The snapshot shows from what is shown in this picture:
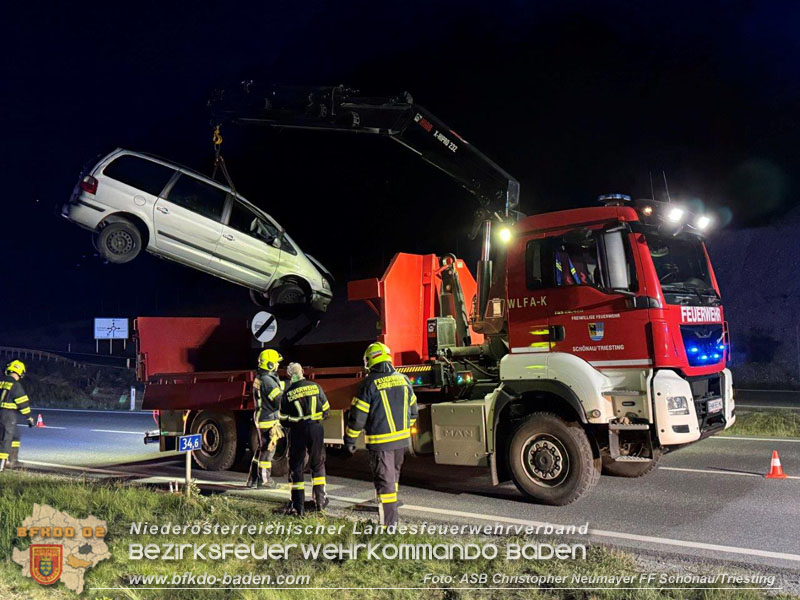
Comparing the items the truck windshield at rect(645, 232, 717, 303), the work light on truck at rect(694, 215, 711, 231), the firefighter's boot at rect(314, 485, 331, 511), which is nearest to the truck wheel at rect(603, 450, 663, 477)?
the truck windshield at rect(645, 232, 717, 303)

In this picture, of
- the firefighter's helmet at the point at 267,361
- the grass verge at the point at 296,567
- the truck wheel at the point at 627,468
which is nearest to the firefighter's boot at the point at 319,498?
the grass verge at the point at 296,567

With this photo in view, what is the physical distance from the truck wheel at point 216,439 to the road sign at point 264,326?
1200 mm

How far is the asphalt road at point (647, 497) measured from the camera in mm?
5707

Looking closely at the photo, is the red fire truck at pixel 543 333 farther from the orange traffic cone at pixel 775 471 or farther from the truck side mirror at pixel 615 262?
the orange traffic cone at pixel 775 471

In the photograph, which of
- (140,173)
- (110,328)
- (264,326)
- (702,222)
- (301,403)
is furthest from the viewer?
(110,328)

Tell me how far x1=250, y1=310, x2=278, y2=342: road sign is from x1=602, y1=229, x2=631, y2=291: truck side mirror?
5.07 metres

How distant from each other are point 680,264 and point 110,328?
895 inches

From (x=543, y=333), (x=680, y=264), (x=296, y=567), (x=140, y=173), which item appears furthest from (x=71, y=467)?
(x=680, y=264)

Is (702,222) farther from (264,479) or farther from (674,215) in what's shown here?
(264,479)

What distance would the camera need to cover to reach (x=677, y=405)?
21.2 feet

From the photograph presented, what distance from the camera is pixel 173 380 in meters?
9.96

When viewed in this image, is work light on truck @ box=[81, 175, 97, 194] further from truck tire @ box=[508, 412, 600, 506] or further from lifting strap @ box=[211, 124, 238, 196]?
truck tire @ box=[508, 412, 600, 506]

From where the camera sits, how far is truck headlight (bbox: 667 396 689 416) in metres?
6.44

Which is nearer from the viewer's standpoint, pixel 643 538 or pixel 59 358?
pixel 643 538
